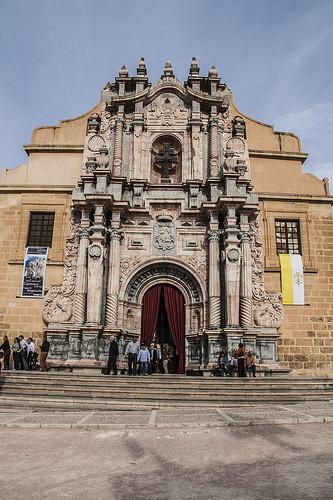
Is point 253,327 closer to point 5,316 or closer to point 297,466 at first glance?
point 5,316

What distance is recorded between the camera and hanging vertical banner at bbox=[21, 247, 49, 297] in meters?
17.1

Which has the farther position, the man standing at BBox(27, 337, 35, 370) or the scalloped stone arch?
the scalloped stone arch

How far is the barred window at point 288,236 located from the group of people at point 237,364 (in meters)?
5.01

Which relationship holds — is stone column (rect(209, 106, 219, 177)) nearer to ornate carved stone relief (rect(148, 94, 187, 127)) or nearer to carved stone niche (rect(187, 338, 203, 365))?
ornate carved stone relief (rect(148, 94, 187, 127))

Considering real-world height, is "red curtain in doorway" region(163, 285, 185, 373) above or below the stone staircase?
above

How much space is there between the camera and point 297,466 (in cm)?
Answer: 475

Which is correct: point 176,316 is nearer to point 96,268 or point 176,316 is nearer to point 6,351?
point 96,268

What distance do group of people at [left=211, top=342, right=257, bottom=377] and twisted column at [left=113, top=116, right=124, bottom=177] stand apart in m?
8.83

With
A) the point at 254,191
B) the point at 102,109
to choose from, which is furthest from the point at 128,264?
the point at 102,109

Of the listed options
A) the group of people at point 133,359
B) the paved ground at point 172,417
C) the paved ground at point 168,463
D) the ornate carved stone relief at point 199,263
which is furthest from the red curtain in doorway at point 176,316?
the paved ground at point 168,463

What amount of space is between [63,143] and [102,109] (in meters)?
2.45

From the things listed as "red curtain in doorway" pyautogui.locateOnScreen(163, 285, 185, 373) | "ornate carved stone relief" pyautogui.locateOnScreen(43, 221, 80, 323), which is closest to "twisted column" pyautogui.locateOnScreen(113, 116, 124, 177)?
"ornate carved stone relief" pyautogui.locateOnScreen(43, 221, 80, 323)

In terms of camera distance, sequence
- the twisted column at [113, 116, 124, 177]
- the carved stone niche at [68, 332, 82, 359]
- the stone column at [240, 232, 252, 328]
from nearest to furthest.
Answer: the carved stone niche at [68, 332, 82, 359] → the stone column at [240, 232, 252, 328] → the twisted column at [113, 116, 124, 177]

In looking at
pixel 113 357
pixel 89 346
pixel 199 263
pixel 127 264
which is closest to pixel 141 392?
pixel 113 357
